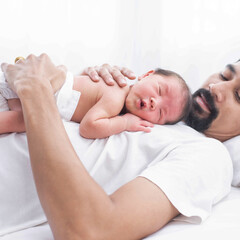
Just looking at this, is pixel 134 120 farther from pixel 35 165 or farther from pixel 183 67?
pixel 183 67

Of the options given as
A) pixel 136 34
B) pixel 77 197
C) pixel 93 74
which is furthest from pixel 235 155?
pixel 136 34

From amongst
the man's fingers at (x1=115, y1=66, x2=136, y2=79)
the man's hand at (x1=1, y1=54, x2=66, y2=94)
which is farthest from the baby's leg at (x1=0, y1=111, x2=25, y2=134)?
the man's fingers at (x1=115, y1=66, x2=136, y2=79)

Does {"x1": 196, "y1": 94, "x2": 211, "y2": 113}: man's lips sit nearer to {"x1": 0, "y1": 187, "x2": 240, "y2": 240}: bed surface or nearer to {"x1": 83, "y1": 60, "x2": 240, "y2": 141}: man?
{"x1": 83, "y1": 60, "x2": 240, "y2": 141}: man

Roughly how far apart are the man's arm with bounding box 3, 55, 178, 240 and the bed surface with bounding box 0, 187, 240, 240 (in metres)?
0.04

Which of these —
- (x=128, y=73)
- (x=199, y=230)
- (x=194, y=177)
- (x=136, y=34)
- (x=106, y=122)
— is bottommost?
(x=199, y=230)

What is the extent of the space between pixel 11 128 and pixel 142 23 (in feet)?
5.94

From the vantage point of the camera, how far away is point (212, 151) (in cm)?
127

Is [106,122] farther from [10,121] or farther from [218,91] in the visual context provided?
[218,91]

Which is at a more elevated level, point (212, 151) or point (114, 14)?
point (114, 14)

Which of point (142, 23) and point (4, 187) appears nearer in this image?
point (4, 187)

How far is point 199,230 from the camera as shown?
104cm

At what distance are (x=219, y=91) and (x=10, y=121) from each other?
1.10 metres

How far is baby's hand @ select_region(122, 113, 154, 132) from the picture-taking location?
4.62ft

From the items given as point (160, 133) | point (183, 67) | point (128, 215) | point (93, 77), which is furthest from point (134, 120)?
point (183, 67)
